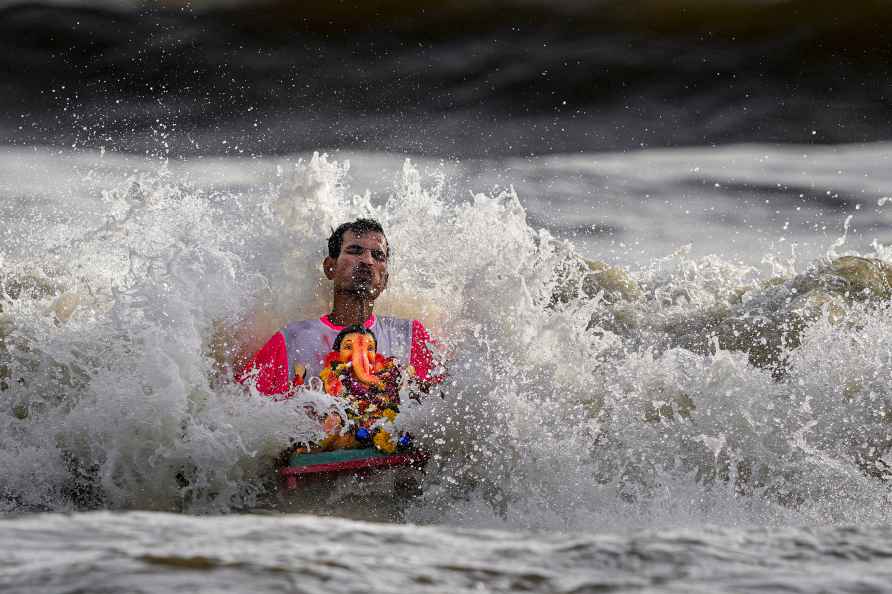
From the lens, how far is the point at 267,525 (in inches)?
64.4

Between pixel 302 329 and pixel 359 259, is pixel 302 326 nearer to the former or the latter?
pixel 302 329

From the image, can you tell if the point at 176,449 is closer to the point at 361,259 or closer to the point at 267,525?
the point at 361,259

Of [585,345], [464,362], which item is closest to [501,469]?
[464,362]

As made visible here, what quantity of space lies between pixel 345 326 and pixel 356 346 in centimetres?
21

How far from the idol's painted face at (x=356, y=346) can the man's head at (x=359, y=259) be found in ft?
0.99

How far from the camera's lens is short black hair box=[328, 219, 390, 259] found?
573cm

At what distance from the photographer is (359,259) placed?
18.4 feet

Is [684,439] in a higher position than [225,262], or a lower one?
lower

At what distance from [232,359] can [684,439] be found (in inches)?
106

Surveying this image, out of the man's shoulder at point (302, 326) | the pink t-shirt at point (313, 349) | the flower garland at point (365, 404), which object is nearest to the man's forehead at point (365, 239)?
the pink t-shirt at point (313, 349)

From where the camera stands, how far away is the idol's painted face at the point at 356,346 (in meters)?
5.31

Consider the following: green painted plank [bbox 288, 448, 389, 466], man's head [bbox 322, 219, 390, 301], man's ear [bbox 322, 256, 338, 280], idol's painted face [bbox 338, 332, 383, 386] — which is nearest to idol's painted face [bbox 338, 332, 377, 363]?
idol's painted face [bbox 338, 332, 383, 386]

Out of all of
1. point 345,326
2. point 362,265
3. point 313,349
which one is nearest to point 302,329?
point 313,349

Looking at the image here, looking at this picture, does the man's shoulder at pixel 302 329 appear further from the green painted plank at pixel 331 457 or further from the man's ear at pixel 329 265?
the green painted plank at pixel 331 457
